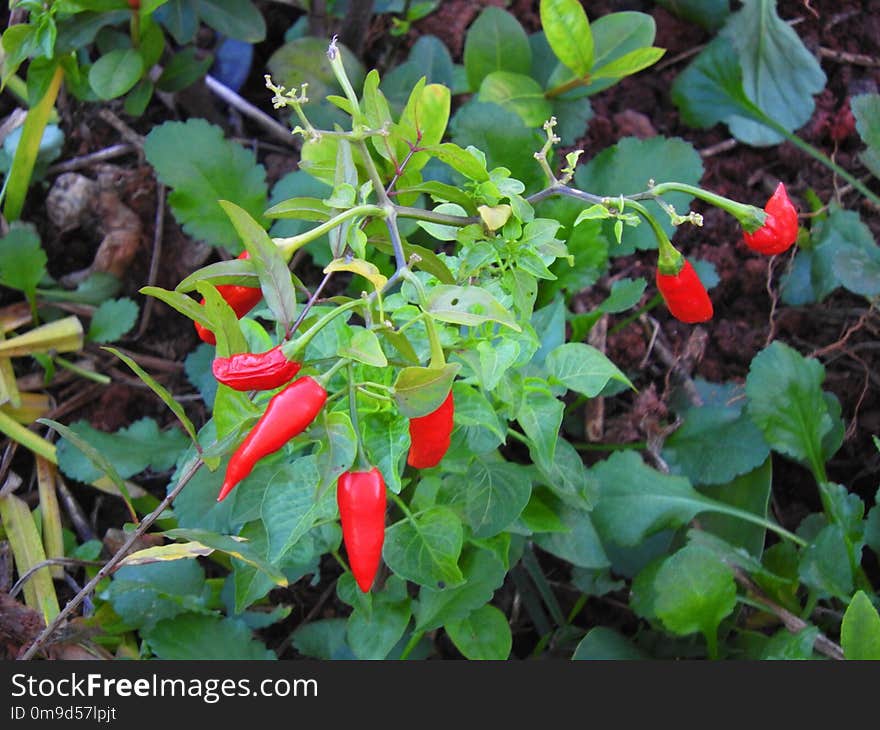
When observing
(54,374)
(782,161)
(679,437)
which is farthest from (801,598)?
(54,374)

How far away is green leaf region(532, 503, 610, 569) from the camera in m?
1.71

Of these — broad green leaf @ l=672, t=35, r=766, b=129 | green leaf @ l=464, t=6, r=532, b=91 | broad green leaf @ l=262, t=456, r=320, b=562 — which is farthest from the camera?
broad green leaf @ l=672, t=35, r=766, b=129

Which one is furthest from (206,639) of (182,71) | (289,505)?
(182,71)

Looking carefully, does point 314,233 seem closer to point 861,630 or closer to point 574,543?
point 574,543

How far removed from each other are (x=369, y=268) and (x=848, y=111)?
5.44 ft

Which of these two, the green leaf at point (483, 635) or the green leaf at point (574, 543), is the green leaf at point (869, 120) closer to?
the green leaf at point (574, 543)

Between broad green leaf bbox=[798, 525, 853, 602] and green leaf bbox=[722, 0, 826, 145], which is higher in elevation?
green leaf bbox=[722, 0, 826, 145]

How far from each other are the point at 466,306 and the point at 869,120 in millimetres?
1197

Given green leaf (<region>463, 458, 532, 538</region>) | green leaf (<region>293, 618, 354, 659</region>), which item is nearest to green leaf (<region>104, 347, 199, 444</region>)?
green leaf (<region>463, 458, 532, 538</region>)

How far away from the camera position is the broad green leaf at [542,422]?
139cm

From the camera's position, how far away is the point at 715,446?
77.0 inches

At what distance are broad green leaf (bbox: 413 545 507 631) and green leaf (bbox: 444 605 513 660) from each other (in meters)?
0.04

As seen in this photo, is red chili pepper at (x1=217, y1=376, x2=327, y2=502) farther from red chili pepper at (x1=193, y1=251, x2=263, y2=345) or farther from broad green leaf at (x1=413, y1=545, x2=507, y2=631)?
broad green leaf at (x1=413, y1=545, x2=507, y2=631)

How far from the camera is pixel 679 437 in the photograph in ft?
6.55
